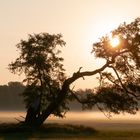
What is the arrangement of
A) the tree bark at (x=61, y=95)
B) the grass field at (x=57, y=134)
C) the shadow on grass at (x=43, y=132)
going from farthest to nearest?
the tree bark at (x=61, y=95) → the shadow on grass at (x=43, y=132) → the grass field at (x=57, y=134)

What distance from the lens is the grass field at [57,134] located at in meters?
56.6

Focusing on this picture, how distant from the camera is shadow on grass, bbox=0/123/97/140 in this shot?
58.0 metres

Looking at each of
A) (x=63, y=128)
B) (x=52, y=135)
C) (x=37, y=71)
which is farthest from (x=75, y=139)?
(x=37, y=71)

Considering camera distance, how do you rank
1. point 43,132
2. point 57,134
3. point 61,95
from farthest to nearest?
1. point 61,95
2. point 43,132
3. point 57,134

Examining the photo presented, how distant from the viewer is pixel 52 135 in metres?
59.0

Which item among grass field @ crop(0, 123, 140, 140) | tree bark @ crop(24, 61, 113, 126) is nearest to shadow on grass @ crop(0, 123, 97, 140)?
grass field @ crop(0, 123, 140, 140)

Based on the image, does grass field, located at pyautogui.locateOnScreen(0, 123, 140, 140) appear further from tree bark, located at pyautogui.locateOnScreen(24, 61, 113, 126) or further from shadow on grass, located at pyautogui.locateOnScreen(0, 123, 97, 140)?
tree bark, located at pyautogui.locateOnScreen(24, 61, 113, 126)

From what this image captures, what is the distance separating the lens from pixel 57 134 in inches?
2375

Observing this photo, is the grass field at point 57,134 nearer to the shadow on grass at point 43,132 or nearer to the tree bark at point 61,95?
the shadow on grass at point 43,132

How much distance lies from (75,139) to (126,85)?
14987 millimetres

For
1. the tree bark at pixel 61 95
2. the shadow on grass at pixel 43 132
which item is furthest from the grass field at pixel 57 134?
the tree bark at pixel 61 95

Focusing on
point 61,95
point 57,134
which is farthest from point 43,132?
point 61,95

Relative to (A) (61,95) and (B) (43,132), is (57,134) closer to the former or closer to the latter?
(B) (43,132)

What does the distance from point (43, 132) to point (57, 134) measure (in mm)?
2555
